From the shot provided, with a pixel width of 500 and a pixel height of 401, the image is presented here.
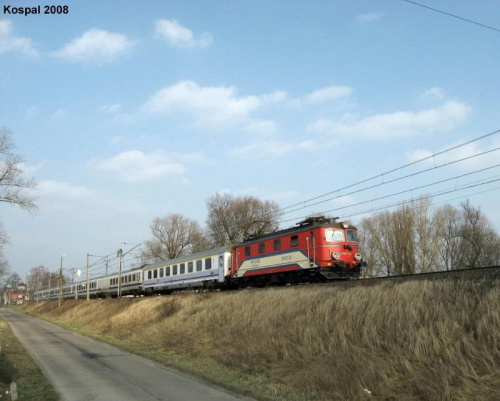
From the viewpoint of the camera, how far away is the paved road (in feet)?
32.6

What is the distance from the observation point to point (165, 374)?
1266cm

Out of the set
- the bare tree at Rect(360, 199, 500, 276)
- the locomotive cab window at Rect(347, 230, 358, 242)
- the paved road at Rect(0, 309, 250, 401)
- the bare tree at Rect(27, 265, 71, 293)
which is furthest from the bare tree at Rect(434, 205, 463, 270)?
the bare tree at Rect(27, 265, 71, 293)

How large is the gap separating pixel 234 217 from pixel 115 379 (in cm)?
5692

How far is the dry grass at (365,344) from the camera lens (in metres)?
7.96

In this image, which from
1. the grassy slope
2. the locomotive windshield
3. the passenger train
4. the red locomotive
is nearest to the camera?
the grassy slope

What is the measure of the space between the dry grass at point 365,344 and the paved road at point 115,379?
99 centimetres

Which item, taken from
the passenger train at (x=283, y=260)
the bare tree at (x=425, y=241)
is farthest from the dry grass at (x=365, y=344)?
the bare tree at (x=425, y=241)

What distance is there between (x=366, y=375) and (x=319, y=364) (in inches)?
70.8

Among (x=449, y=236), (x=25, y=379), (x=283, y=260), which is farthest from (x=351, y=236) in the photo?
(x=449, y=236)

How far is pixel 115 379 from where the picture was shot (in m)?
12.0

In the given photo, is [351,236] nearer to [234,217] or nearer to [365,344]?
[365,344]

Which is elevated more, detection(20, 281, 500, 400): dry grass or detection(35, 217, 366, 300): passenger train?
detection(35, 217, 366, 300): passenger train

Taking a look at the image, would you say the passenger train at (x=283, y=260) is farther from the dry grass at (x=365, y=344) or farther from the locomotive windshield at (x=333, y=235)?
the dry grass at (x=365, y=344)

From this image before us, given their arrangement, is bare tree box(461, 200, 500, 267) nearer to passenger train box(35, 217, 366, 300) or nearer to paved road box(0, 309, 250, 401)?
passenger train box(35, 217, 366, 300)
